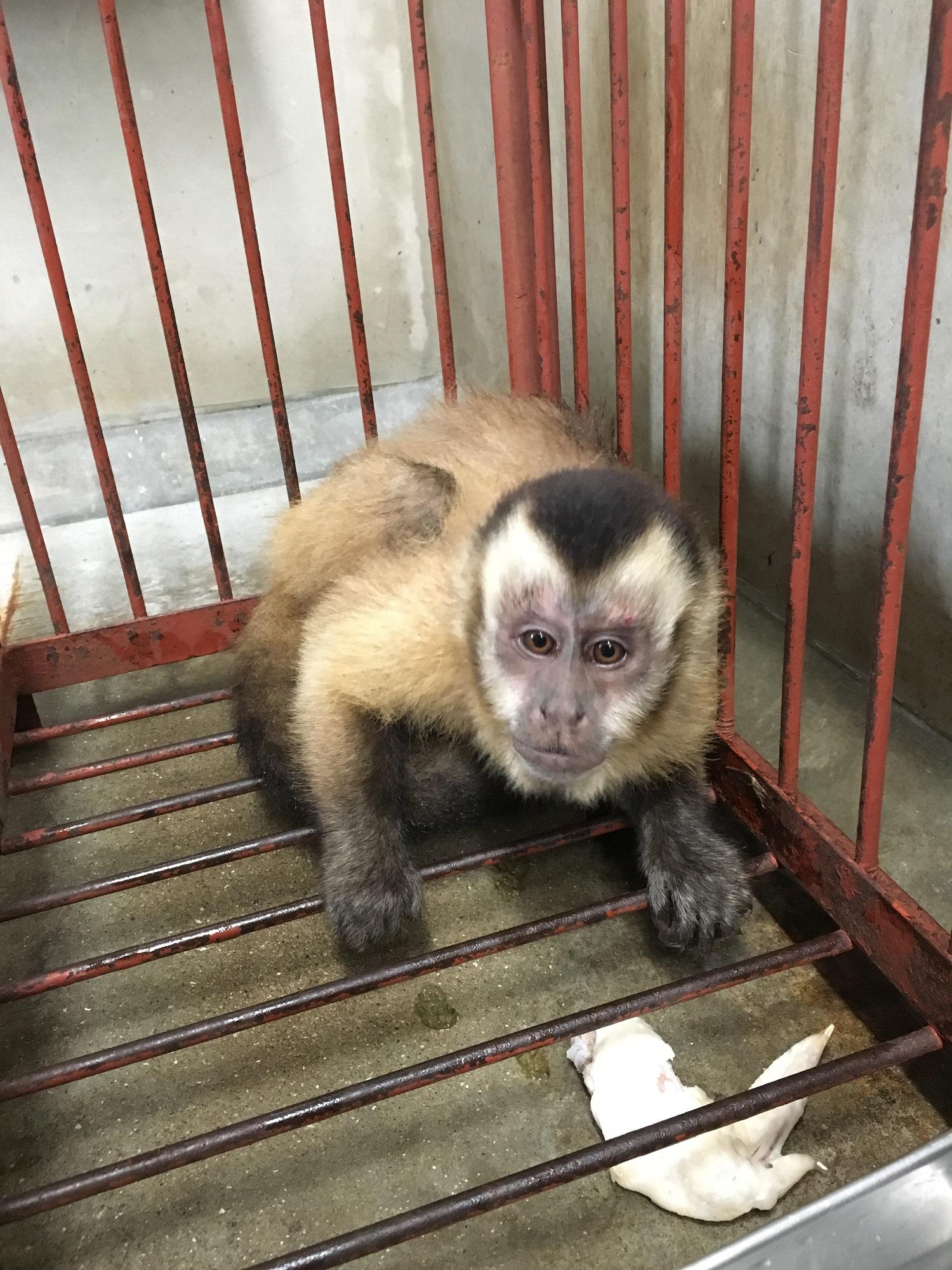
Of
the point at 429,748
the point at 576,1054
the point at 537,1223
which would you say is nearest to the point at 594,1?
the point at 429,748

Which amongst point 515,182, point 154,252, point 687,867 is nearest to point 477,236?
point 515,182

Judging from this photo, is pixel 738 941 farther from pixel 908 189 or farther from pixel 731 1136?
pixel 908 189

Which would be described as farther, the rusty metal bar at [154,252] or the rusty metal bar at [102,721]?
the rusty metal bar at [102,721]

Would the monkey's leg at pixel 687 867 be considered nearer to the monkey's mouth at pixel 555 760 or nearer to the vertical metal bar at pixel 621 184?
the monkey's mouth at pixel 555 760

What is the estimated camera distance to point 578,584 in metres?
1.35

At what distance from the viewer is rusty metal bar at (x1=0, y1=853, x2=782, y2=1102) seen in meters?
1.26

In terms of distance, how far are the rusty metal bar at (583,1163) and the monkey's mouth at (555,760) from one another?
462mm

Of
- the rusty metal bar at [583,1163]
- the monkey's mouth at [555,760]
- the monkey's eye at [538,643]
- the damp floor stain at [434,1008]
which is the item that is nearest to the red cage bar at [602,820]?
the rusty metal bar at [583,1163]

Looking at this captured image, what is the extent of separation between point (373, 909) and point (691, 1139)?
0.56 metres

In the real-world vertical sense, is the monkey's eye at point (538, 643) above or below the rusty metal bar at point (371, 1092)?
above

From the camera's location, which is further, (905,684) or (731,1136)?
(905,684)

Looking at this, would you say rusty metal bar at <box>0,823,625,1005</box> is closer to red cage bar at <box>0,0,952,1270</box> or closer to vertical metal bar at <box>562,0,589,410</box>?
red cage bar at <box>0,0,952,1270</box>

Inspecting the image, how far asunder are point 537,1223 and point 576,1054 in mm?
246

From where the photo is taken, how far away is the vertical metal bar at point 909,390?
1.00m
